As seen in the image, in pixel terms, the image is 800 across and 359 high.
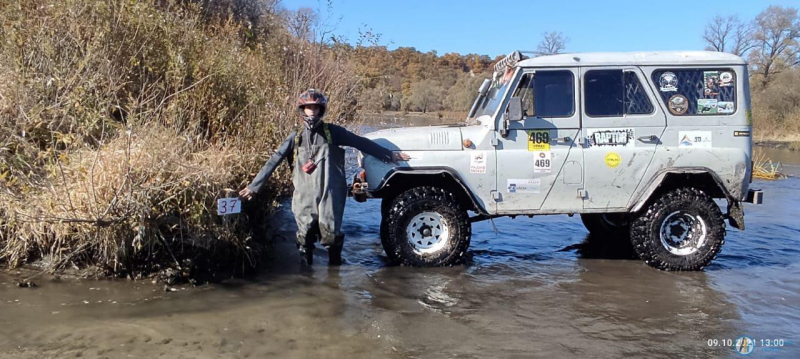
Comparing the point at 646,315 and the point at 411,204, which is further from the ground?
the point at 411,204

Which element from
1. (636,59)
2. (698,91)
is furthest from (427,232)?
(698,91)

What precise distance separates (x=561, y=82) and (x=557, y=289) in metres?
2.27

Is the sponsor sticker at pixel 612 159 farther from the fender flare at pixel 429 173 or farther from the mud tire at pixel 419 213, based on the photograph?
the mud tire at pixel 419 213

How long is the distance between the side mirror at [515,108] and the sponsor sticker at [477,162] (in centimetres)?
52

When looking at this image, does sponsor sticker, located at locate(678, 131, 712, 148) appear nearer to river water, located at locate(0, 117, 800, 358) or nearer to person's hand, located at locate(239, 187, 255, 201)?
river water, located at locate(0, 117, 800, 358)

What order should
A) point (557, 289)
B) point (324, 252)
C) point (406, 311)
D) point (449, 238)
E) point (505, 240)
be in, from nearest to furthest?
1. point (406, 311)
2. point (557, 289)
3. point (449, 238)
4. point (324, 252)
5. point (505, 240)

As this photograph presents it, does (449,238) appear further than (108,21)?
No

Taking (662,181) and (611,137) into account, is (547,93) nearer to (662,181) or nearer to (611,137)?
(611,137)

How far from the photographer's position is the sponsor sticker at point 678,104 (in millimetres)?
6590

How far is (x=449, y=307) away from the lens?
5.46 metres

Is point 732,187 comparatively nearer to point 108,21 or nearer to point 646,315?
point 646,315

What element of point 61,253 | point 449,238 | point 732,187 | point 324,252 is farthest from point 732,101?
point 61,253

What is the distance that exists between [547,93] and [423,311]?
2.84m

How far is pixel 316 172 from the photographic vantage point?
5.98 m
